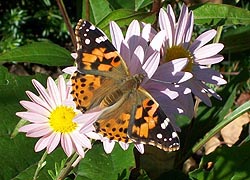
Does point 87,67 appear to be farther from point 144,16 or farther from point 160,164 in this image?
point 160,164

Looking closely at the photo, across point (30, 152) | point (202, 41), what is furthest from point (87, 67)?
point (30, 152)

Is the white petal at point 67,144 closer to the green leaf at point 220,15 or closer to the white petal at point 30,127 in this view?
the white petal at point 30,127

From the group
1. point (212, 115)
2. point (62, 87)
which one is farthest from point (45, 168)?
point (212, 115)

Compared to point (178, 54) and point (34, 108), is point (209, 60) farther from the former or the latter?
point (34, 108)

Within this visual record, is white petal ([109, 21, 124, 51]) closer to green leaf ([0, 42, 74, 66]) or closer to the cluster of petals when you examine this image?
the cluster of petals

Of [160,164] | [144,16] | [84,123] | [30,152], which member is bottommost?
[160,164]

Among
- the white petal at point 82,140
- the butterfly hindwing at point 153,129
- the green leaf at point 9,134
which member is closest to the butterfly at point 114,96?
the butterfly hindwing at point 153,129

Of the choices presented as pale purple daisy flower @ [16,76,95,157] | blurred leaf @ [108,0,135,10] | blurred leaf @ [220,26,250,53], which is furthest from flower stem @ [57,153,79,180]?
blurred leaf @ [220,26,250,53]
